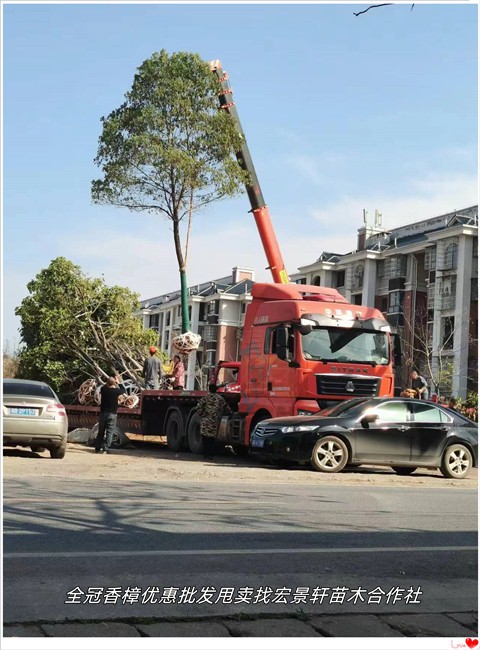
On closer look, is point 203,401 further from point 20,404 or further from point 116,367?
point 116,367

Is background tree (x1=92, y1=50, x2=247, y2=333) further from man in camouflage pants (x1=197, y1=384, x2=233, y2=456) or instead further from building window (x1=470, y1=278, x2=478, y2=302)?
building window (x1=470, y1=278, x2=478, y2=302)

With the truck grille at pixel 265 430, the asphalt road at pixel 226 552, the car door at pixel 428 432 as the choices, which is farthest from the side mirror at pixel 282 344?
the asphalt road at pixel 226 552

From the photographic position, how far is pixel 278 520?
357 inches

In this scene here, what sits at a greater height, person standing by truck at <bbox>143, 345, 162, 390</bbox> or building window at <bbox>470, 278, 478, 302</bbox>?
building window at <bbox>470, 278, 478, 302</bbox>

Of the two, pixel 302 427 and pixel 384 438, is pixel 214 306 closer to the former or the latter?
pixel 384 438

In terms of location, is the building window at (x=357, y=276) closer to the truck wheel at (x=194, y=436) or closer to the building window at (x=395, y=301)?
the building window at (x=395, y=301)

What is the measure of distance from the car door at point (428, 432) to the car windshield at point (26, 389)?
643 cm

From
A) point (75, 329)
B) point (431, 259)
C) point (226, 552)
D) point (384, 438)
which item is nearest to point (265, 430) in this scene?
point (384, 438)

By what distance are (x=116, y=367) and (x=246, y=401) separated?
44.3ft

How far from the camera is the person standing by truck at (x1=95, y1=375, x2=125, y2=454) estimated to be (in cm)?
1803

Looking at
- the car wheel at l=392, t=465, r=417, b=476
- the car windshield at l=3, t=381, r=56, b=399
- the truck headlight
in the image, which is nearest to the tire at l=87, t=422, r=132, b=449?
the car windshield at l=3, t=381, r=56, b=399

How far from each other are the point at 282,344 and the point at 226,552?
9846 millimetres

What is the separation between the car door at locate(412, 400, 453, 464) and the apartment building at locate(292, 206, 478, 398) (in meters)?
32.2

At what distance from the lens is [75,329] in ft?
105
